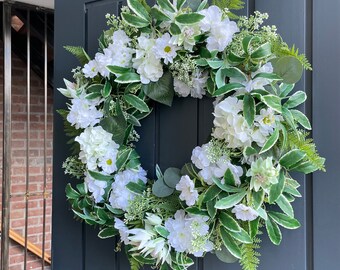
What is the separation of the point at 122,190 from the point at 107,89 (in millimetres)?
283

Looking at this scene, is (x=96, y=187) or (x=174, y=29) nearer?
(x=174, y=29)

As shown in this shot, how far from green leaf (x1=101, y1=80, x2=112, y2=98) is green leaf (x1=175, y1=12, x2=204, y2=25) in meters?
0.27

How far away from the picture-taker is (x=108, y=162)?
98cm

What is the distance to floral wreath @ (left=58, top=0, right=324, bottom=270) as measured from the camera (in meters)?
0.80

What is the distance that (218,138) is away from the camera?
2.82 ft

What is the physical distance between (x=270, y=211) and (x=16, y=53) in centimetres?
224

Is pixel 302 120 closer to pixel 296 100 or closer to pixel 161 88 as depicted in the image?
pixel 296 100

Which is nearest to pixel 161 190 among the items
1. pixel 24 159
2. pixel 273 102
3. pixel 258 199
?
pixel 258 199

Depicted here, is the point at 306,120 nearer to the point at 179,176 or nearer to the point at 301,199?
the point at 301,199

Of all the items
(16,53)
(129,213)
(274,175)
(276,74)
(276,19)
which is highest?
(16,53)

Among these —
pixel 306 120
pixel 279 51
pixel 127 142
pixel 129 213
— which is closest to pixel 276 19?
pixel 279 51

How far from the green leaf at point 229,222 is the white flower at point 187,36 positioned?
0.42 metres

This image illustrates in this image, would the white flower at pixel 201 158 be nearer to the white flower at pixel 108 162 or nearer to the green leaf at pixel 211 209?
the green leaf at pixel 211 209

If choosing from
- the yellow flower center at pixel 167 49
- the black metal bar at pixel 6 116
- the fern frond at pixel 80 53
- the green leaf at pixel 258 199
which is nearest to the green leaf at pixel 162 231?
the green leaf at pixel 258 199
